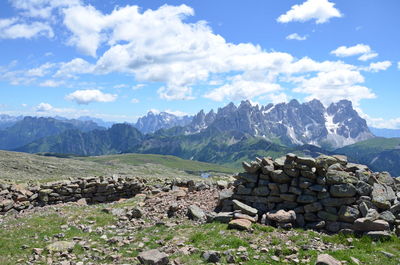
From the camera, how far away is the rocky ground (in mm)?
15250

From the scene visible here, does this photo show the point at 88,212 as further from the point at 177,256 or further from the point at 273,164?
the point at 273,164

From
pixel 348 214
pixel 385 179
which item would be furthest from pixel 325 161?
pixel 385 179

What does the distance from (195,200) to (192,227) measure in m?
6.03

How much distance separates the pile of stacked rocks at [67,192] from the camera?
3070 centimetres

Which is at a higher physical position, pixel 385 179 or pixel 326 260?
pixel 385 179

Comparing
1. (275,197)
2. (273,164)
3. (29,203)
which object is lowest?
(29,203)

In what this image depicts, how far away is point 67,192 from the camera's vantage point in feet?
108

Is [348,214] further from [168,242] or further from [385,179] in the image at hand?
[168,242]

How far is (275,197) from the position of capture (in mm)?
22359

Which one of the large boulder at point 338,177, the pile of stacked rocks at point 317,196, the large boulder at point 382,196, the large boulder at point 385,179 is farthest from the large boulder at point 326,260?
the large boulder at point 385,179

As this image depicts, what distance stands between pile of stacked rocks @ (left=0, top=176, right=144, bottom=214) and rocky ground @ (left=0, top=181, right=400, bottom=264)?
5972 millimetres

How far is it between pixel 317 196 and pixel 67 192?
82.3 ft

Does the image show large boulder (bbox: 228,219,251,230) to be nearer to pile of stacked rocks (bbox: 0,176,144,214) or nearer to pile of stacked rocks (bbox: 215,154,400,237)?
pile of stacked rocks (bbox: 215,154,400,237)

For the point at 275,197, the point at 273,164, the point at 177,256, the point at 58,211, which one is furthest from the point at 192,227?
the point at 58,211
